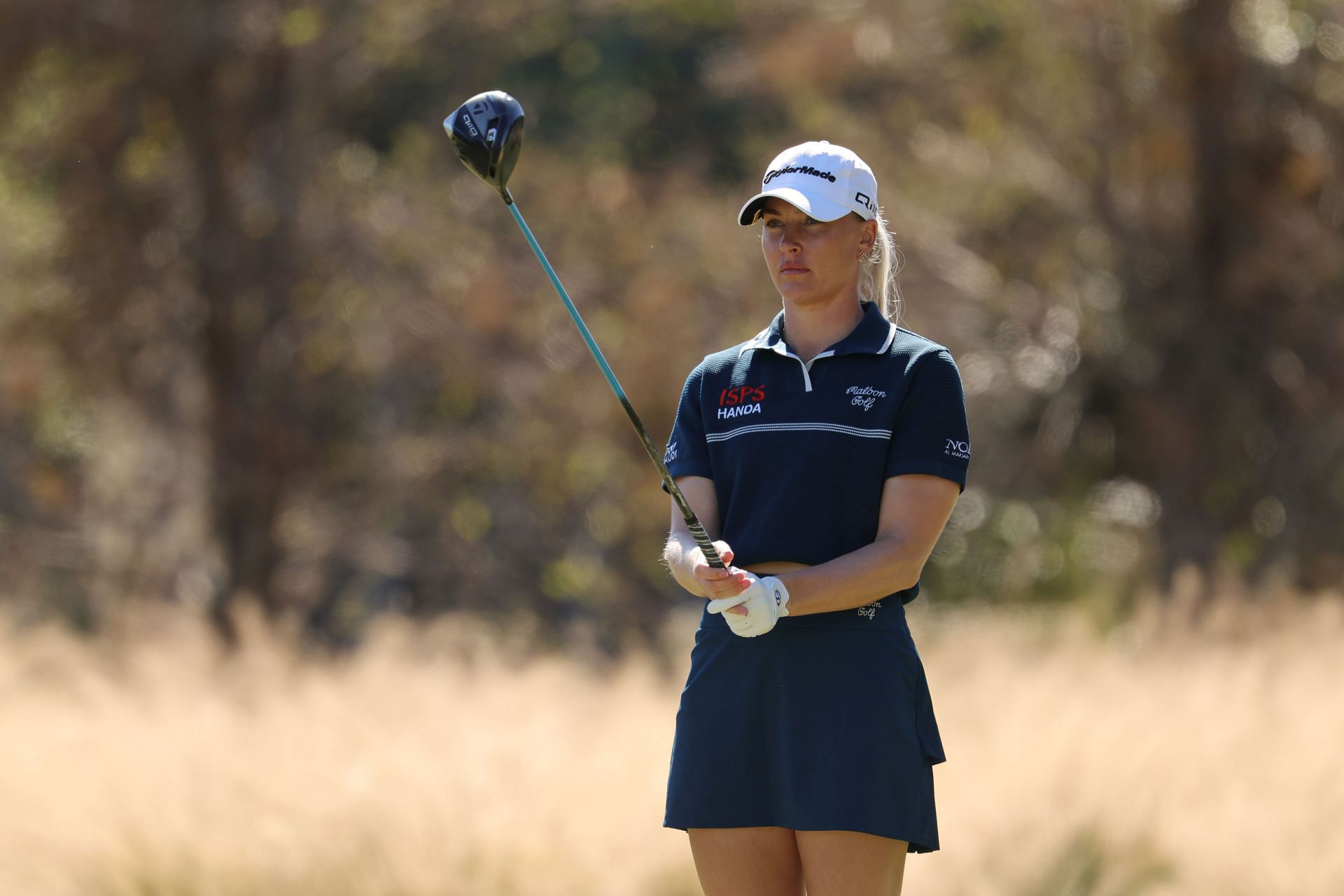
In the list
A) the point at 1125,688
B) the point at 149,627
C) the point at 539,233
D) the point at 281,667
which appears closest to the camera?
the point at 1125,688

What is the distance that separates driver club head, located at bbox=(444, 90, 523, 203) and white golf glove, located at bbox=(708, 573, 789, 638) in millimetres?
878

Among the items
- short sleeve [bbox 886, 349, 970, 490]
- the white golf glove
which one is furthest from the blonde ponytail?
the white golf glove

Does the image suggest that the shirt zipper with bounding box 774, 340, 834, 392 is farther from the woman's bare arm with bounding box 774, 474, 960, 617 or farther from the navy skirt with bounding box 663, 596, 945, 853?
the navy skirt with bounding box 663, 596, 945, 853

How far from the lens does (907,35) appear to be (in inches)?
653

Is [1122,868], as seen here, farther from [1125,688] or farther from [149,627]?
[149,627]

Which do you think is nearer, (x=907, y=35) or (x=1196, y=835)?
(x=1196, y=835)

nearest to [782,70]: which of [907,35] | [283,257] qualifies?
[907,35]

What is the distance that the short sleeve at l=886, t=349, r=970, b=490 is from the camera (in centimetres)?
300

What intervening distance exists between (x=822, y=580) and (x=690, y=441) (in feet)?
1.53

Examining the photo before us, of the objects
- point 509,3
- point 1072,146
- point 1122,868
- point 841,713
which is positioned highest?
point 509,3

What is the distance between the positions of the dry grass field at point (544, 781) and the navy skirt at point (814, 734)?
2.88 metres

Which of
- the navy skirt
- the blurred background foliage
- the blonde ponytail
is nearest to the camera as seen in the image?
the navy skirt

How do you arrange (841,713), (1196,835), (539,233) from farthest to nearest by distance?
1. (539,233)
2. (1196,835)
3. (841,713)

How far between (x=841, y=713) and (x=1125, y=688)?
19.4 ft
